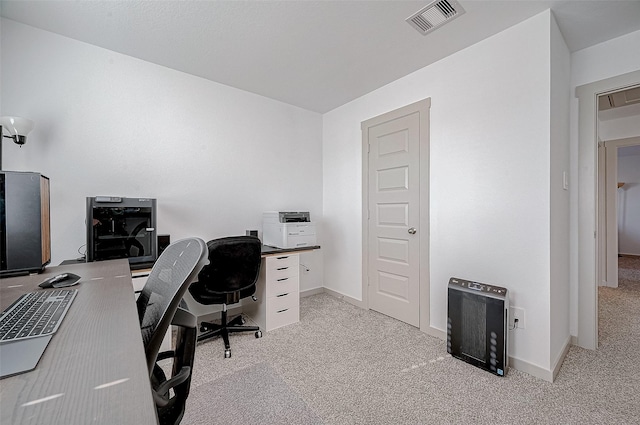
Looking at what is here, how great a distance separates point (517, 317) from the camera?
1993mm

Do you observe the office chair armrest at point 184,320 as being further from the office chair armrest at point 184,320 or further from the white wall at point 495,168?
the white wall at point 495,168

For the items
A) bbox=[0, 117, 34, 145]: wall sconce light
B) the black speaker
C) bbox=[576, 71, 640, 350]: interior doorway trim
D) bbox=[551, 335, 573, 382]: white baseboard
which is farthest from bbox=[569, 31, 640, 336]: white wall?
bbox=[0, 117, 34, 145]: wall sconce light

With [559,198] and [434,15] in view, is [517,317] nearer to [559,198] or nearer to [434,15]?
[559,198]

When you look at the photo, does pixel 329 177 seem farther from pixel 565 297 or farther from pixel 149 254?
pixel 565 297

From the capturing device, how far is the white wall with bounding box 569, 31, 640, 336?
2.15 metres

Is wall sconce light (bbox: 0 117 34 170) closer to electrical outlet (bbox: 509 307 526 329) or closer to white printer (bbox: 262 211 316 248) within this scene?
white printer (bbox: 262 211 316 248)

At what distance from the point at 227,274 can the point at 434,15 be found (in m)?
2.59

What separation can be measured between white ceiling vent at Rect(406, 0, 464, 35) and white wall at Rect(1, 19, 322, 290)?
193 centimetres

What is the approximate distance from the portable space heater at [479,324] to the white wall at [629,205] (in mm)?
7842

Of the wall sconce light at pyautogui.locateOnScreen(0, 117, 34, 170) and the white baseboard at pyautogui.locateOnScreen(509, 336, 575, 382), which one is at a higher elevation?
the wall sconce light at pyautogui.locateOnScreen(0, 117, 34, 170)

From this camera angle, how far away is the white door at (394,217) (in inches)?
107

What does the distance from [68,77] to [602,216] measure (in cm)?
688

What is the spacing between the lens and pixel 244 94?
3139 mm

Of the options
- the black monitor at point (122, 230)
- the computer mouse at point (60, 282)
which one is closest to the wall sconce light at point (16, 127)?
the black monitor at point (122, 230)
